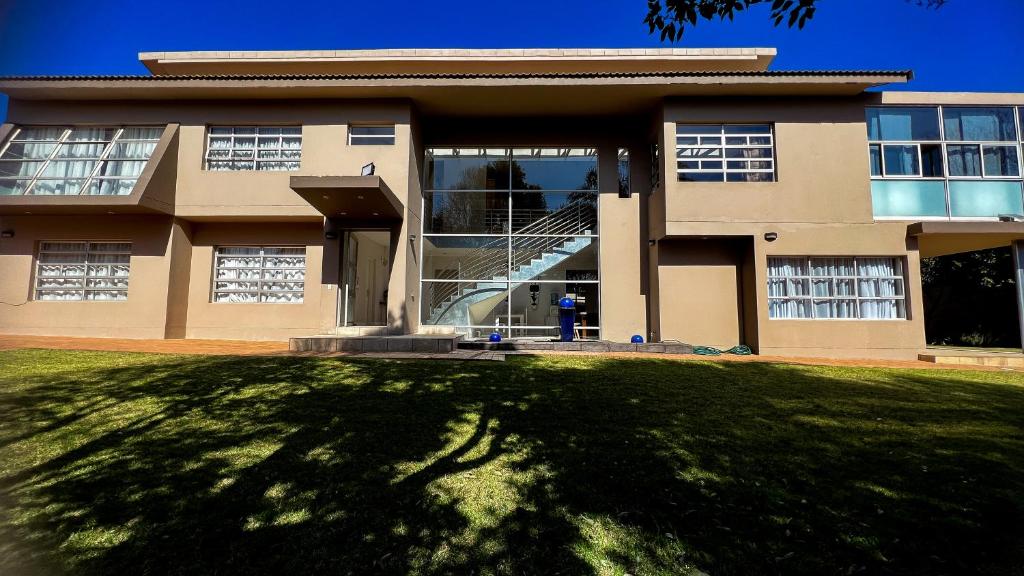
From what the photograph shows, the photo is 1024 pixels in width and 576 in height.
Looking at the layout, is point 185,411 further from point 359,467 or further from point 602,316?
point 602,316

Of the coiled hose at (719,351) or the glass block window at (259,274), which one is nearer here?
the coiled hose at (719,351)

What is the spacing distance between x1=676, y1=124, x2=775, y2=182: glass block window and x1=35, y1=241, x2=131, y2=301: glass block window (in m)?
14.7

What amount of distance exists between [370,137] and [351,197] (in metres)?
2.64

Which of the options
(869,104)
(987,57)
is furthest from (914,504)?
(869,104)

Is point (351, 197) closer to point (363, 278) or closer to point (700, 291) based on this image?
point (363, 278)

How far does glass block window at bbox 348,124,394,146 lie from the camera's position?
11.6 m

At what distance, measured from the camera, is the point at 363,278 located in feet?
43.4

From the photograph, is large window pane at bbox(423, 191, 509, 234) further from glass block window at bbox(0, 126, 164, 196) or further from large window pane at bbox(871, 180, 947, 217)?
large window pane at bbox(871, 180, 947, 217)

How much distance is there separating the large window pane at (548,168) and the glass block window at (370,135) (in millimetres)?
3800

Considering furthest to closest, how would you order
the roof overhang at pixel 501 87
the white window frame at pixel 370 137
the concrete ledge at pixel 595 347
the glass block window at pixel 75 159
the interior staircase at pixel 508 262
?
1. the interior staircase at pixel 508 262
2. the white window frame at pixel 370 137
3. the glass block window at pixel 75 159
4. the roof overhang at pixel 501 87
5. the concrete ledge at pixel 595 347

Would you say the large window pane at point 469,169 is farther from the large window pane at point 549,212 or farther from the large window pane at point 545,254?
the large window pane at point 545,254

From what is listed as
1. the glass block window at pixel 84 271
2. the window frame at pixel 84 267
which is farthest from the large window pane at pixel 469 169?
the glass block window at pixel 84 271

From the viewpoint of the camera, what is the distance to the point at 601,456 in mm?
3518

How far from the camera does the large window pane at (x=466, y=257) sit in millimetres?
13359
